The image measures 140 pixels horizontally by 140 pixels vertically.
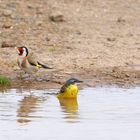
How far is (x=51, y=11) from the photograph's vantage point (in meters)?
18.9

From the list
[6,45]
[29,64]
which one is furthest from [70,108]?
[6,45]

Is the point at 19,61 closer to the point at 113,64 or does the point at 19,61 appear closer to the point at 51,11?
the point at 113,64

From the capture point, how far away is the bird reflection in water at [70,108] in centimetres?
1209

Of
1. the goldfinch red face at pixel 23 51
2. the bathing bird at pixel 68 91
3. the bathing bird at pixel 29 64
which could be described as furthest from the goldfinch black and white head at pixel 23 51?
the bathing bird at pixel 68 91

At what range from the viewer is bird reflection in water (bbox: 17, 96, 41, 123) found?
12055 mm

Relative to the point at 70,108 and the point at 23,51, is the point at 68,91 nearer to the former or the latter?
the point at 70,108

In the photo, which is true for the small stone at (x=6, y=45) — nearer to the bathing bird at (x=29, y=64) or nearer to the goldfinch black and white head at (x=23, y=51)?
the goldfinch black and white head at (x=23, y=51)

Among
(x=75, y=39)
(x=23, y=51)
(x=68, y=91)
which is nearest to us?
(x=68, y=91)

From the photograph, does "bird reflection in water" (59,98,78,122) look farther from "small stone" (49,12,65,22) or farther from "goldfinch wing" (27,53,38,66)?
"small stone" (49,12,65,22)

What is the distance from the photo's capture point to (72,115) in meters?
12.3

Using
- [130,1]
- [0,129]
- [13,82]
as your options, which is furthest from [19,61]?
[130,1]

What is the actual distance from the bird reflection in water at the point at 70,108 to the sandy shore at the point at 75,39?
1.19 metres

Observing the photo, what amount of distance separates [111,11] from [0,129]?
28.7 feet

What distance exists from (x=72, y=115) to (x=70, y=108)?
0.69 meters
